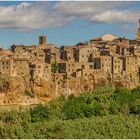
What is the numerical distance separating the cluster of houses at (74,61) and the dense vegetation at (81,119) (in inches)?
323

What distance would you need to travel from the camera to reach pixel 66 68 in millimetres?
38969

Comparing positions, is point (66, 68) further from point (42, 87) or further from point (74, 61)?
point (42, 87)

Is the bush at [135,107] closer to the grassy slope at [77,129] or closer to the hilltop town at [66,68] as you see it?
the grassy slope at [77,129]

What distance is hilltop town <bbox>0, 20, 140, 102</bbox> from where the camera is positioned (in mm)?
36188

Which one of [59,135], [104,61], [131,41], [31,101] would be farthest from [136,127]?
[131,41]

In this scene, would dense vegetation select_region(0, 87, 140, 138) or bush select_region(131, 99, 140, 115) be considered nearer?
dense vegetation select_region(0, 87, 140, 138)

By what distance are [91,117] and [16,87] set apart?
12.5m

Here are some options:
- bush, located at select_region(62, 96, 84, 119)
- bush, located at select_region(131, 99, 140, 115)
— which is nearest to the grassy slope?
bush, located at select_region(62, 96, 84, 119)

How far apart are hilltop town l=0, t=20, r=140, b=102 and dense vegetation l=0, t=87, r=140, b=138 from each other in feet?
25.0

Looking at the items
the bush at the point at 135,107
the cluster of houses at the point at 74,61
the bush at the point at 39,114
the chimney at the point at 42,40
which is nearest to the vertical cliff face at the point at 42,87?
the cluster of houses at the point at 74,61

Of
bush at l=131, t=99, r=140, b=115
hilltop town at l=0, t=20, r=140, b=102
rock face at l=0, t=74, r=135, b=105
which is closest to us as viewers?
bush at l=131, t=99, r=140, b=115

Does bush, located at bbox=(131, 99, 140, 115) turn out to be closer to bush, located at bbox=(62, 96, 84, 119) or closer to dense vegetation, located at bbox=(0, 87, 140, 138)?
dense vegetation, located at bbox=(0, 87, 140, 138)

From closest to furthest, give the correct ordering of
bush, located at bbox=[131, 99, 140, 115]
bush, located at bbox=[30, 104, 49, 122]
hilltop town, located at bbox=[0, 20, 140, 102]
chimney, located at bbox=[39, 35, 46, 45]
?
bush, located at bbox=[30, 104, 49, 122]
bush, located at bbox=[131, 99, 140, 115]
hilltop town, located at bbox=[0, 20, 140, 102]
chimney, located at bbox=[39, 35, 46, 45]

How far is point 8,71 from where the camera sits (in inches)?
1410
